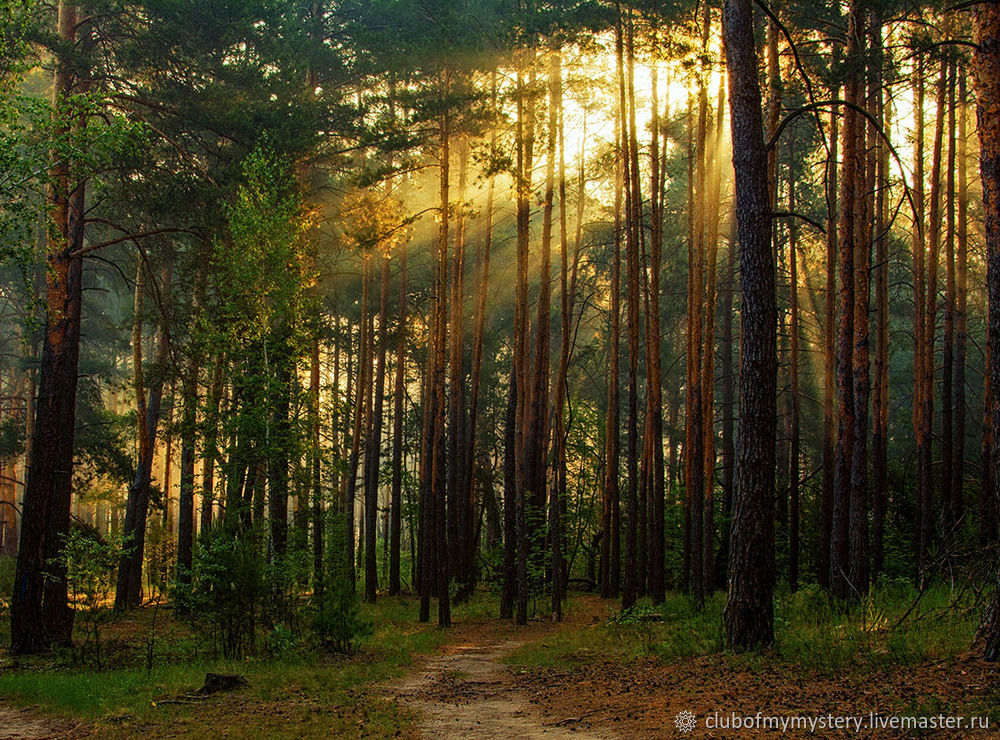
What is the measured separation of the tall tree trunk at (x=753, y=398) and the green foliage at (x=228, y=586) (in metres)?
7.05

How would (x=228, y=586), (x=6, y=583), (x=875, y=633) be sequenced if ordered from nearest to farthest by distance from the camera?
(x=875, y=633) < (x=228, y=586) < (x=6, y=583)

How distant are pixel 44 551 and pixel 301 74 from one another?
10861 mm

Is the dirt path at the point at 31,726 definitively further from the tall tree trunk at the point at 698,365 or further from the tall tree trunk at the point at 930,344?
the tall tree trunk at the point at 930,344

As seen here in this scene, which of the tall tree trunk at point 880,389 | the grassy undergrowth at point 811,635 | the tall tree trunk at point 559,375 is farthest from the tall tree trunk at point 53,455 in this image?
the tall tree trunk at point 880,389

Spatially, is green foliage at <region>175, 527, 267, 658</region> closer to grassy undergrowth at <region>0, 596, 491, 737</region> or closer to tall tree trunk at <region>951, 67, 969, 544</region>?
grassy undergrowth at <region>0, 596, 491, 737</region>

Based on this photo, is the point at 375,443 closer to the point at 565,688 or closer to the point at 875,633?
the point at 565,688

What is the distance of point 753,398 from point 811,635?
9.38 feet

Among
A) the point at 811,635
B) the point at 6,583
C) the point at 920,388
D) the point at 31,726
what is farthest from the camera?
the point at 6,583

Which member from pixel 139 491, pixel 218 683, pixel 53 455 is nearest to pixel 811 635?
pixel 218 683

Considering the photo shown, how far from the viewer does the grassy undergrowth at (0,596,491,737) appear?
7.83 metres

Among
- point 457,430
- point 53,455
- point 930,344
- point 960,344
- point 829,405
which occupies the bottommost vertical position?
point 53,455

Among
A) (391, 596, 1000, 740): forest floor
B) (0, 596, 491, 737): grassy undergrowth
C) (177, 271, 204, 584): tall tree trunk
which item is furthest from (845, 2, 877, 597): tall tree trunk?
(177, 271, 204, 584): tall tree trunk

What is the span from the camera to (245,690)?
31.3 feet

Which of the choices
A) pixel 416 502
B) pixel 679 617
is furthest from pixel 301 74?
pixel 416 502
